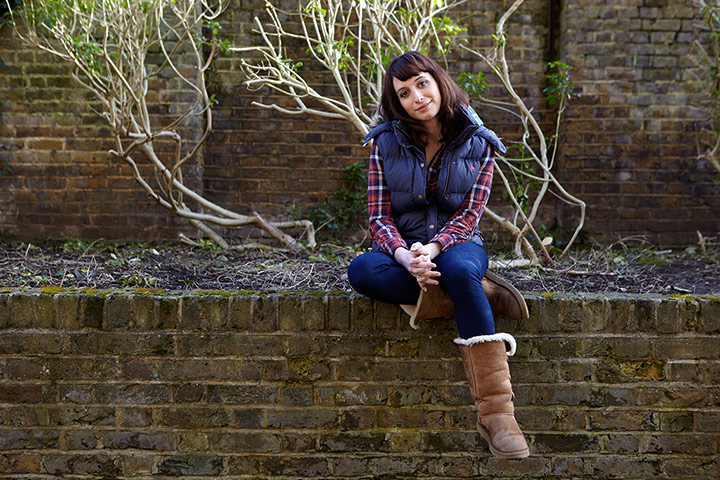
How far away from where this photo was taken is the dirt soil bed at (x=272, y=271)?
295cm

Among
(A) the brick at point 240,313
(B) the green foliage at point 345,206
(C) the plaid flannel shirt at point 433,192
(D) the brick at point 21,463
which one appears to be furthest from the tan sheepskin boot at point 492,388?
(B) the green foliage at point 345,206

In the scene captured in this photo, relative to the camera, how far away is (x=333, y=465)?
96.2 inches

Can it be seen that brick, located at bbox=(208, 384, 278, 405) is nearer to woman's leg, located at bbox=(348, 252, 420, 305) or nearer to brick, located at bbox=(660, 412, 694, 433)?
woman's leg, located at bbox=(348, 252, 420, 305)

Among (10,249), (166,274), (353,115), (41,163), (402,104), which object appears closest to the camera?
(402,104)

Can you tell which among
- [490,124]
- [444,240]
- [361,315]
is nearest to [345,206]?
[490,124]

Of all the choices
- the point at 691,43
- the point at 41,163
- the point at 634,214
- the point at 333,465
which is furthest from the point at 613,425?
the point at 41,163

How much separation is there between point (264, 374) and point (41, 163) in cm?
356

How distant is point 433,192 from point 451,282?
0.48m

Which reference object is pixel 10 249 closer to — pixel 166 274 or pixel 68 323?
pixel 166 274

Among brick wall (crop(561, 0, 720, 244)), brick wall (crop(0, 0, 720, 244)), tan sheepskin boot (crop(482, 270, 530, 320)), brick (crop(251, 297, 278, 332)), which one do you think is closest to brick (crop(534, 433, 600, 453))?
tan sheepskin boot (crop(482, 270, 530, 320))

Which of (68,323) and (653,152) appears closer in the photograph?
(68,323)

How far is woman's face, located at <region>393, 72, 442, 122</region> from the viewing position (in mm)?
2348

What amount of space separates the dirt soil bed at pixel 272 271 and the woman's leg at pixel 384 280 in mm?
238

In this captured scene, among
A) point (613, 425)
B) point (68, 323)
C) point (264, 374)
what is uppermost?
point (68, 323)
